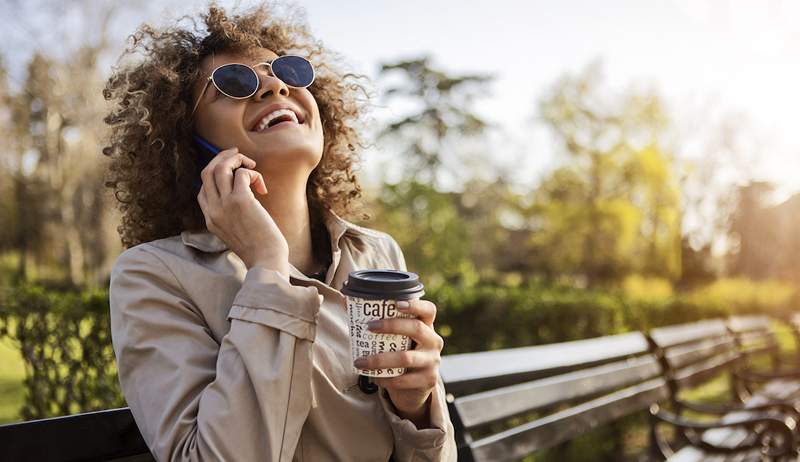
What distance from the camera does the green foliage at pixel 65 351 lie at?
3785mm

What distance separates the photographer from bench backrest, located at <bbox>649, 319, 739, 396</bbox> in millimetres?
4891

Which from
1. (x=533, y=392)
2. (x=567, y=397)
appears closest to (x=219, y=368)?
(x=533, y=392)

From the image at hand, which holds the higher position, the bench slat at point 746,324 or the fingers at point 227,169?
the fingers at point 227,169

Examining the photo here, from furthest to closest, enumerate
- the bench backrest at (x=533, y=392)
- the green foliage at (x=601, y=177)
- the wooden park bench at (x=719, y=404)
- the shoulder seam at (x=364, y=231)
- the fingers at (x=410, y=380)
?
the green foliage at (x=601, y=177) < the wooden park bench at (x=719, y=404) < the bench backrest at (x=533, y=392) < the shoulder seam at (x=364, y=231) < the fingers at (x=410, y=380)

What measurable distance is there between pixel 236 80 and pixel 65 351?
2.68 m

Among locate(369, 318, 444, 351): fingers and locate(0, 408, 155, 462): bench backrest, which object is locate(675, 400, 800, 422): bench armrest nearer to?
locate(369, 318, 444, 351): fingers

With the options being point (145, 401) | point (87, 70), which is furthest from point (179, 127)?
point (87, 70)

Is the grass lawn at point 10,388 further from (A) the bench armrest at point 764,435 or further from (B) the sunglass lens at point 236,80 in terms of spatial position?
(A) the bench armrest at point 764,435

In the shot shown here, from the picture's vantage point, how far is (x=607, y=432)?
6.07 m

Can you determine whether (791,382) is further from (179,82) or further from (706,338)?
(179,82)

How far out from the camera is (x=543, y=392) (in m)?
3.12

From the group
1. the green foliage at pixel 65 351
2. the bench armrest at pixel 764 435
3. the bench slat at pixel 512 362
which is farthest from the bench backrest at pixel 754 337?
the green foliage at pixel 65 351

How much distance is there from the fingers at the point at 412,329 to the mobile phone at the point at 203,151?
79 cm

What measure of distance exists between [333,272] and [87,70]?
78.8 ft
